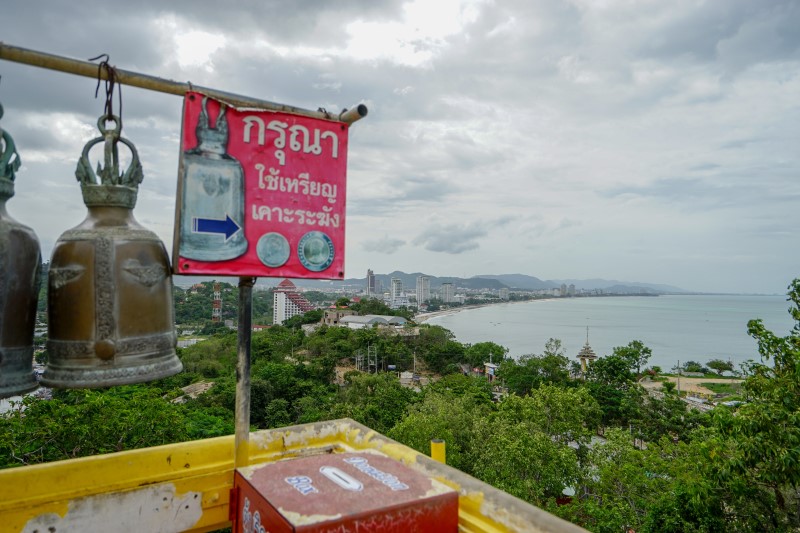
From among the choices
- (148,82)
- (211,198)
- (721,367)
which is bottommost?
(721,367)

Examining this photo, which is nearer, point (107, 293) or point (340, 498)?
point (107, 293)

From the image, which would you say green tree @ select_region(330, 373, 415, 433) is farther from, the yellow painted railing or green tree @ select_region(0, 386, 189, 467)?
the yellow painted railing

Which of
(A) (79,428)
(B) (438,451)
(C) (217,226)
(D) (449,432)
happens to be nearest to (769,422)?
(B) (438,451)

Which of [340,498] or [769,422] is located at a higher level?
[340,498]

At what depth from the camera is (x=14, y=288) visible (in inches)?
59.3

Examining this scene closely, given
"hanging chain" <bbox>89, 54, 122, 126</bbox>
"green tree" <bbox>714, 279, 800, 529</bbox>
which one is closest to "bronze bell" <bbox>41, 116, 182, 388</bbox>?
"hanging chain" <bbox>89, 54, 122, 126</bbox>

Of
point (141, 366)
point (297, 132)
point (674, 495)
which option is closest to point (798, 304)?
point (674, 495)

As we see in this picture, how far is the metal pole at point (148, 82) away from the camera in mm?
1713

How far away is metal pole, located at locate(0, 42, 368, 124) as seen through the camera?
171cm

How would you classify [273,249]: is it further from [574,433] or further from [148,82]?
[574,433]

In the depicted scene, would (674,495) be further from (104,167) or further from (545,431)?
(104,167)

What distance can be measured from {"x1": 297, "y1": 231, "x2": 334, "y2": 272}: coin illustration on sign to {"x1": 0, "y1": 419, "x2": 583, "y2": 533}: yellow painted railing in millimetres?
1166

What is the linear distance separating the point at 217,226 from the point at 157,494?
1.44m

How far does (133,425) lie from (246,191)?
10722mm
